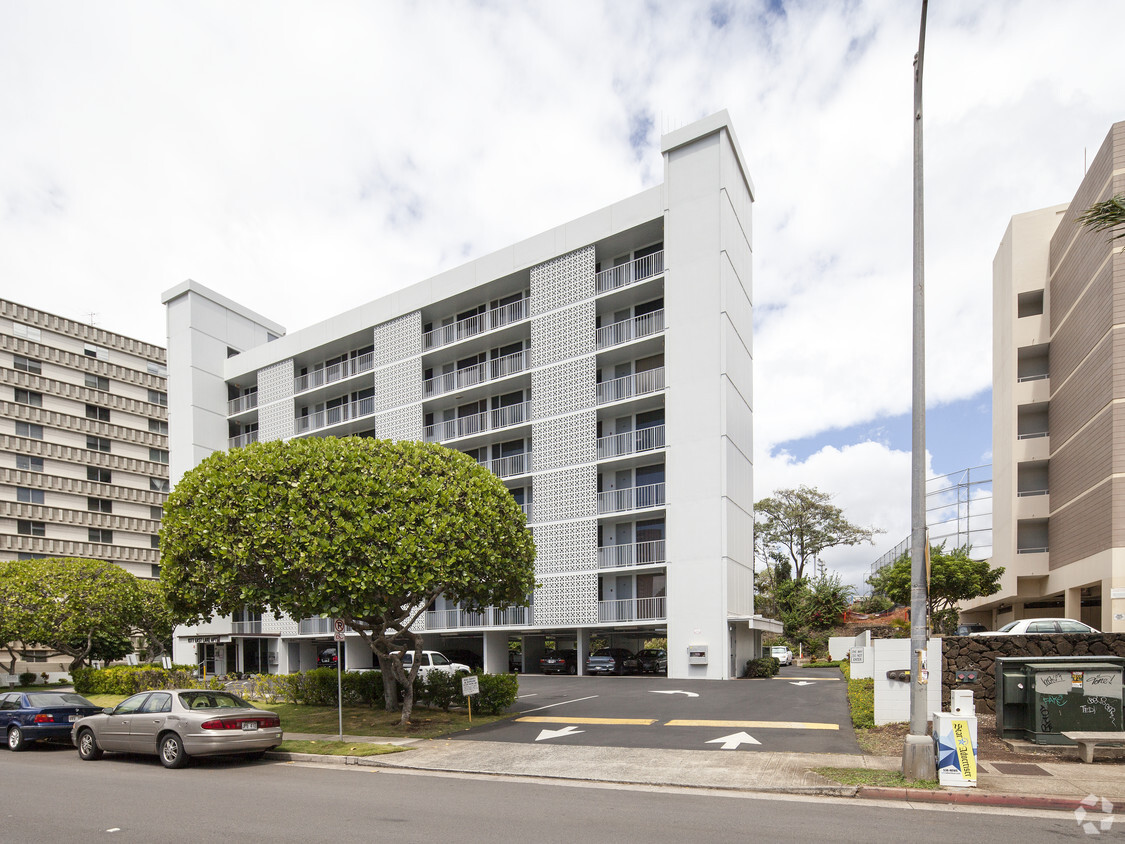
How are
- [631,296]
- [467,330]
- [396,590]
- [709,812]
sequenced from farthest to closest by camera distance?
[467,330], [631,296], [396,590], [709,812]

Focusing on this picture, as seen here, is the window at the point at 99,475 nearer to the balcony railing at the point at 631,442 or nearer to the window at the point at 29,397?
the window at the point at 29,397

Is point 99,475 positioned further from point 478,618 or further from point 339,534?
point 339,534

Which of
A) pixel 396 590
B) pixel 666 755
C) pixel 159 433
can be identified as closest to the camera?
pixel 666 755

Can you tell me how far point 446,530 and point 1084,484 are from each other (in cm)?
2812

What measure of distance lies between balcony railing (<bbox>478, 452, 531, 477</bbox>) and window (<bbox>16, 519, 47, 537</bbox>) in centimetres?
3764

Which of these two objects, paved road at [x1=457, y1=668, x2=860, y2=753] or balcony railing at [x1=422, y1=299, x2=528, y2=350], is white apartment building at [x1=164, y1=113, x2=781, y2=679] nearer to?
balcony railing at [x1=422, y1=299, x2=528, y2=350]

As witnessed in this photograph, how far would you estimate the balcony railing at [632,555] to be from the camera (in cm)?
3294

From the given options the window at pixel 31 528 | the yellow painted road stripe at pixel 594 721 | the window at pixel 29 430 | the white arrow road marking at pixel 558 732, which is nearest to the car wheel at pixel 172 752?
the white arrow road marking at pixel 558 732

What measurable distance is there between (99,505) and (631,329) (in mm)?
46577

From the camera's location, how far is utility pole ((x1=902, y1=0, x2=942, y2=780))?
11.5m

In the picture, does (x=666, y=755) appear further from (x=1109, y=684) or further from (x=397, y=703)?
(x=397, y=703)

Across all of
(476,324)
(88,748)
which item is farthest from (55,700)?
(476,324)

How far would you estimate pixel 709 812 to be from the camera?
10.1m

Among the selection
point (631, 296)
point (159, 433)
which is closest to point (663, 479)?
point (631, 296)
